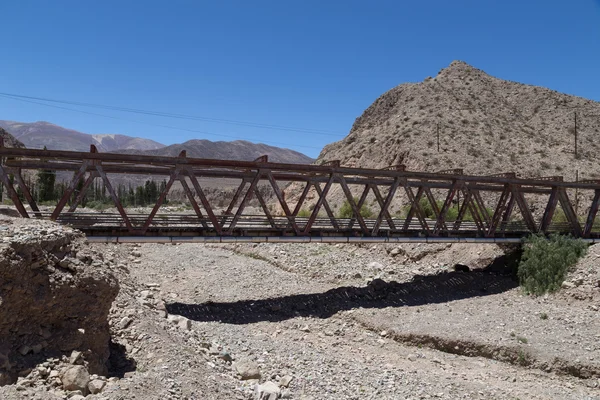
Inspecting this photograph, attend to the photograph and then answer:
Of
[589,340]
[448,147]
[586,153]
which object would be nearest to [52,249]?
[589,340]

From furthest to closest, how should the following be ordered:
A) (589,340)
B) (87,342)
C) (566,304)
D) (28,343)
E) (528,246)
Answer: (528,246), (566,304), (589,340), (87,342), (28,343)

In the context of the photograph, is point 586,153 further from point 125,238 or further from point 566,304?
point 125,238

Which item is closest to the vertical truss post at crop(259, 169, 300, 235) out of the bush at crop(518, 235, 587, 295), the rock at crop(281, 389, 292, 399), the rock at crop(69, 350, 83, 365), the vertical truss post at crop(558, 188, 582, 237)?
the rock at crop(281, 389, 292, 399)

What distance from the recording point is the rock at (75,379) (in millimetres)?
8664

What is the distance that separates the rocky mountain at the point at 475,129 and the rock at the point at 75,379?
1798 inches

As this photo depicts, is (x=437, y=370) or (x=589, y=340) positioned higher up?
(x=589, y=340)

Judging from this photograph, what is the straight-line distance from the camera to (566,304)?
62.7 feet

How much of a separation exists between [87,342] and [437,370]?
1013 centimetres

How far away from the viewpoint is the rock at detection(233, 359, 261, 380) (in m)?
12.1

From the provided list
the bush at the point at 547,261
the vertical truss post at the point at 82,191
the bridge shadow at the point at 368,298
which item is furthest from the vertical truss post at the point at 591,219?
Result: the vertical truss post at the point at 82,191

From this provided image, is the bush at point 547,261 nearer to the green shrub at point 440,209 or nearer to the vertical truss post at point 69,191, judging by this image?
the green shrub at point 440,209

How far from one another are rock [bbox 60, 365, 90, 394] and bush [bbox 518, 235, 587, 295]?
62.2 feet

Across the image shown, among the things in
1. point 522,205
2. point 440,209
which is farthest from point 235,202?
point 440,209

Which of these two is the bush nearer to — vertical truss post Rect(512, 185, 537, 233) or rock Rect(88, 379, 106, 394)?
vertical truss post Rect(512, 185, 537, 233)
